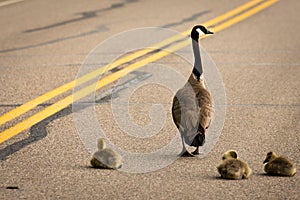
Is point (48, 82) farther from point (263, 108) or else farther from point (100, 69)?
point (263, 108)

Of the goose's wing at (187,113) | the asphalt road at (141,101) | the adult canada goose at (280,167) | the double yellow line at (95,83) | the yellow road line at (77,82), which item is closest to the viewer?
the asphalt road at (141,101)

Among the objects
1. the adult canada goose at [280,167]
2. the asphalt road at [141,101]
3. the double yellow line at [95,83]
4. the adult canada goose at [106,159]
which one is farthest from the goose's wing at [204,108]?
the double yellow line at [95,83]

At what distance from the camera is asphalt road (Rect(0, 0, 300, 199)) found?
614 cm

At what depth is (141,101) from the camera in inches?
348

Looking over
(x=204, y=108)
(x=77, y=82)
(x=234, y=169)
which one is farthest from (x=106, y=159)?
(x=77, y=82)

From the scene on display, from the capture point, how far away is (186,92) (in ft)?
22.2

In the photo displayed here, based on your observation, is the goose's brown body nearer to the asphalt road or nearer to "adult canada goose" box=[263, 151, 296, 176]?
the asphalt road

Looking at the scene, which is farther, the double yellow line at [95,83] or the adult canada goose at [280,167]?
the double yellow line at [95,83]

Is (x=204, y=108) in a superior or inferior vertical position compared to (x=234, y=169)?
superior

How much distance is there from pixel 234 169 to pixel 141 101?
276 cm

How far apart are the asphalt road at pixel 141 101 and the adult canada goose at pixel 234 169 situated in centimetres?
6

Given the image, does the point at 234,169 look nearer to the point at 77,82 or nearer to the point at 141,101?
the point at 141,101

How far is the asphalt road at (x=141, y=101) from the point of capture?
6.14 metres

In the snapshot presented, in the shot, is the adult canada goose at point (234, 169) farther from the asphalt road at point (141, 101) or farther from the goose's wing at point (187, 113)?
the goose's wing at point (187, 113)
